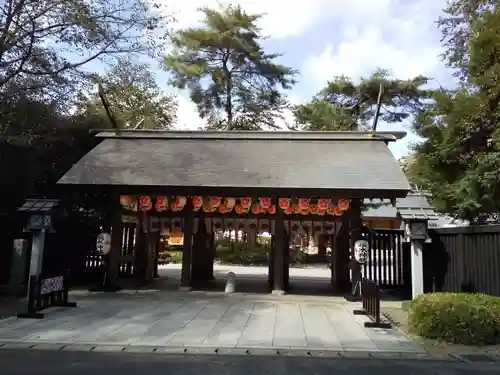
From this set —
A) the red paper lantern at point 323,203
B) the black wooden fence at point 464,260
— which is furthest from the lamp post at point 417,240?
the red paper lantern at point 323,203

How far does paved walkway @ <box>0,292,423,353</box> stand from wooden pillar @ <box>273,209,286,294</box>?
48.5 inches

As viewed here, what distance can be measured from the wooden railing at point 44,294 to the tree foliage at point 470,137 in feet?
35.1

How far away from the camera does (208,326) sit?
29.9 feet

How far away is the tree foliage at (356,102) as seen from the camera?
27.2m

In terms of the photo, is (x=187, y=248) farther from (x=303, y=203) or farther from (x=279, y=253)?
(x=303, y=203)

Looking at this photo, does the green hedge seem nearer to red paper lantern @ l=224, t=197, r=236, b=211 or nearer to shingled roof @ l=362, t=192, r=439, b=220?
shingled roof @ l=362, t=192, r=439, b=220

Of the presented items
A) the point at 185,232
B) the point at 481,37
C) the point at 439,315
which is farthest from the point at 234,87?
the point at 439,315

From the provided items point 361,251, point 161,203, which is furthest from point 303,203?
point 161,203

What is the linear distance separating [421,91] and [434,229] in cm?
1743

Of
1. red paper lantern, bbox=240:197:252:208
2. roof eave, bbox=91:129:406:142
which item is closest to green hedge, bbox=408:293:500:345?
red paper lantern, bbox=240:197:252:208

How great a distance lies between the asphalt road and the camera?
6062 mm

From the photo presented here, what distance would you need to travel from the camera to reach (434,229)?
1226cm

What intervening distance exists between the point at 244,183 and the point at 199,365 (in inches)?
265

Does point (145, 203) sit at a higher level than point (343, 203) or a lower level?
lower
